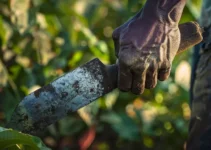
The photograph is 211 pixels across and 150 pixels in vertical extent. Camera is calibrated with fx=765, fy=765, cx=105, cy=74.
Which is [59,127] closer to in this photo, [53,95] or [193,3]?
[193,3]

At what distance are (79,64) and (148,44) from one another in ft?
4.01

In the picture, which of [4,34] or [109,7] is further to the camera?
[109,7]

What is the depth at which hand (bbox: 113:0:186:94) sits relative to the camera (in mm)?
1776

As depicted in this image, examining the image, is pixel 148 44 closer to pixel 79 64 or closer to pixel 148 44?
pixel 148 44

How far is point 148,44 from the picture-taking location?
179cm

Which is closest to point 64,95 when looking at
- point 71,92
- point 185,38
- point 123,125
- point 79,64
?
point 71,92

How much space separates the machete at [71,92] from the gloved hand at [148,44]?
5cm

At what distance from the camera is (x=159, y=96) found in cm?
343

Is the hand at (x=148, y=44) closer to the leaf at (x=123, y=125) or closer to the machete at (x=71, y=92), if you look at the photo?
the machete at (x=71, y=92)

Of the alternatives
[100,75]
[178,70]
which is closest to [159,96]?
[178,70]

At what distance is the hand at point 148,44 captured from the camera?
5.83 ft

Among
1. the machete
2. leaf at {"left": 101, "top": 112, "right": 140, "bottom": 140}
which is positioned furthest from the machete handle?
leaf at {"left": 101, "top": 112, "right": 140, "bottom": 140}

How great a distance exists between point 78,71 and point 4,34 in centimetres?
85

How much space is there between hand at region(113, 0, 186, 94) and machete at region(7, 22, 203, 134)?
5 cm
